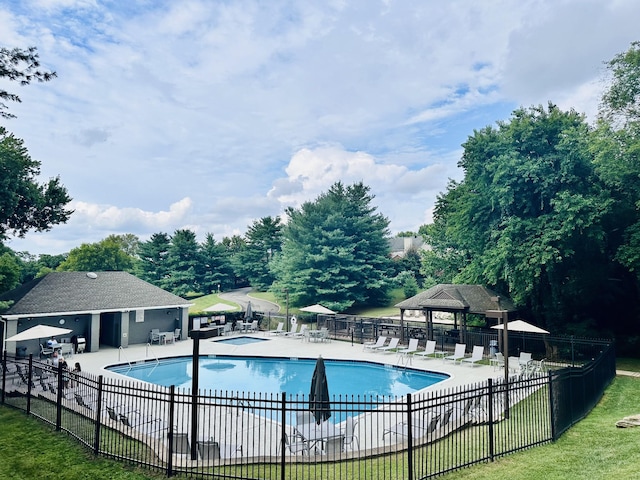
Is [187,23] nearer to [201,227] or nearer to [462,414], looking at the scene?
[462,414]

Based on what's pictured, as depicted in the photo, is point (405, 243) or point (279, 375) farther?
point (405, 243)

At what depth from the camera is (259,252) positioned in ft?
178

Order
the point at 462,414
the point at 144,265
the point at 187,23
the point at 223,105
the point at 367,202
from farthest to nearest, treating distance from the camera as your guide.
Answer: the point at 144,265
the point at 367,202
the point at 223,105
the point at 187,23
the point at 462,414

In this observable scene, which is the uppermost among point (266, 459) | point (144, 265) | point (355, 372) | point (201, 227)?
point (201, 227)

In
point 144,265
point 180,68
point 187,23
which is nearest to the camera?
point 187,23

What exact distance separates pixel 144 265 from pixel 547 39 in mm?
50028

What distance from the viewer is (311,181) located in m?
40.2

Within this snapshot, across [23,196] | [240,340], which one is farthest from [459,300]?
[23,196]

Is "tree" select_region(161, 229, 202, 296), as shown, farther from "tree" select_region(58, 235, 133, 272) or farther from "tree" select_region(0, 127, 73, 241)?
"tree" select_region(0, 127, 73, 241)

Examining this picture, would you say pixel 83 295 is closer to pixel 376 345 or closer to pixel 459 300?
pixel 376 345

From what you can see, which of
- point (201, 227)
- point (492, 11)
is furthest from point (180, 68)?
point (201, 227)

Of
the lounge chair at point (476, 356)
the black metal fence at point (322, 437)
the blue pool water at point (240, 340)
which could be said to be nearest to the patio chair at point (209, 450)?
the black metal fence at point (322, 437)

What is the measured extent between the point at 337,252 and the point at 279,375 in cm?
1976

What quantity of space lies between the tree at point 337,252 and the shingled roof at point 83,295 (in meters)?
12.4
